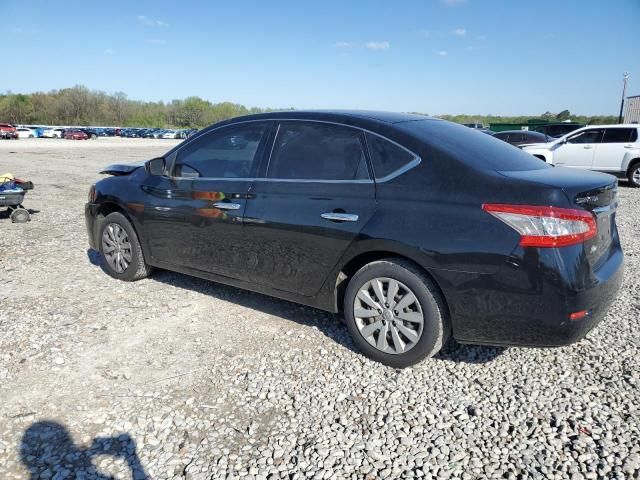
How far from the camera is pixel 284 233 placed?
3.65 m

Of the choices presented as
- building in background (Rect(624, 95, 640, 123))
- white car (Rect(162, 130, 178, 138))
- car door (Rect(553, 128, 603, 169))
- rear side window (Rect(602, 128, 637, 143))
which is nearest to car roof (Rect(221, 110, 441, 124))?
car door (Rect(553, 128, 603, 169))

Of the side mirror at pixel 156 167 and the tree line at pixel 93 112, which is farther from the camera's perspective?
the tree line at pixel 93 112

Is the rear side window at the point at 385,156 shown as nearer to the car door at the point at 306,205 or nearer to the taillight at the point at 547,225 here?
the car door at the point at 306,205

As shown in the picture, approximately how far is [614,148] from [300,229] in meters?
13.9

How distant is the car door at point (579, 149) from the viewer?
14414mm

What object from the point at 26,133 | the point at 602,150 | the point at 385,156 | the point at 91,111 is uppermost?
the point at 91,111

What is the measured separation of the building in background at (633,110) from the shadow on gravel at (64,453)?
39.8 metres

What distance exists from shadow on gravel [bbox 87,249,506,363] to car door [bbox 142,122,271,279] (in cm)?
50


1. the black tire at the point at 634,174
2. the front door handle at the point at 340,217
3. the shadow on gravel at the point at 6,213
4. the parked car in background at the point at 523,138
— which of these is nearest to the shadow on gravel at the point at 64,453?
the front door handle at the point at 340,217

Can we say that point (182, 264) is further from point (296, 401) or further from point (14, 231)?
point (14, 231)

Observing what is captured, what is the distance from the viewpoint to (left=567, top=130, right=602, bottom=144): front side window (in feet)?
47.2

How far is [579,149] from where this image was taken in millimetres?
14617

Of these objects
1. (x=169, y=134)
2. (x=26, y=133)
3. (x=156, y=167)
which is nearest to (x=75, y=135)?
(x=26, y=133)

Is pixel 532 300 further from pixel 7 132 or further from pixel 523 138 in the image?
pixel 7 132
